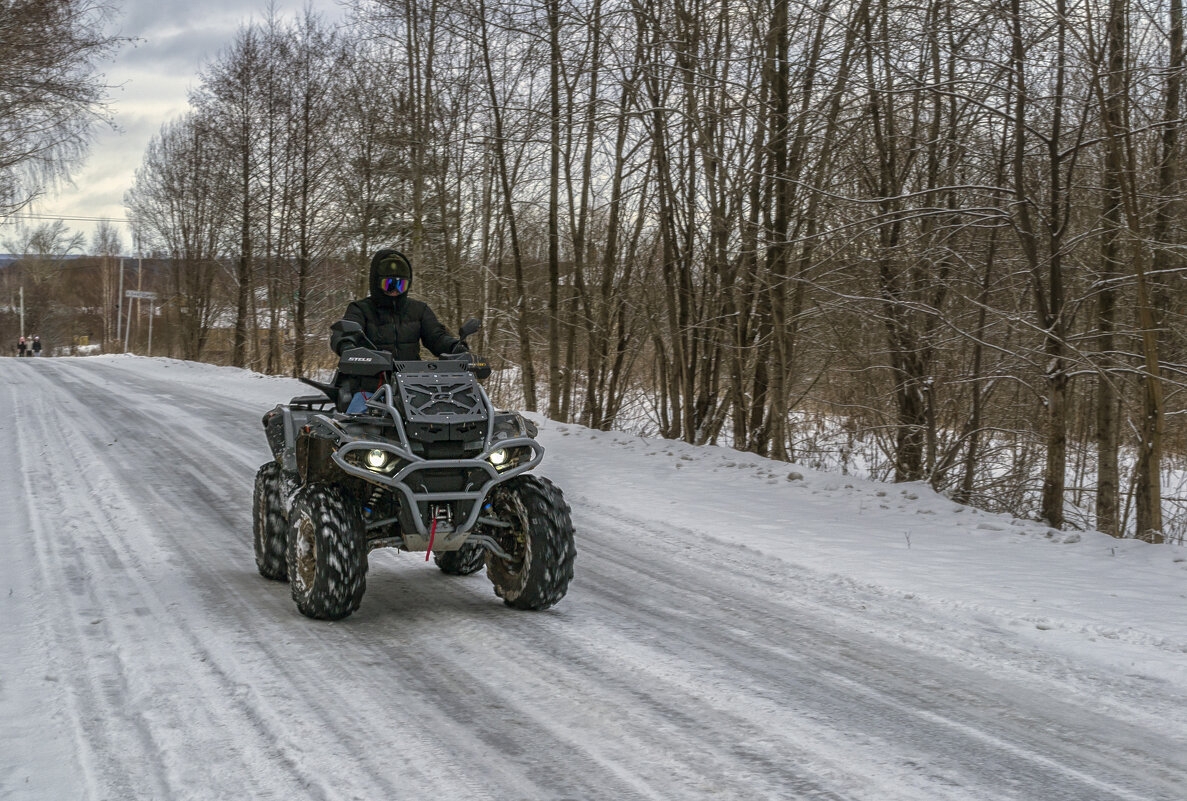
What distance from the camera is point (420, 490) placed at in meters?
5.52

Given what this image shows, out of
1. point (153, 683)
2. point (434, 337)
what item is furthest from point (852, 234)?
point (153, 683)

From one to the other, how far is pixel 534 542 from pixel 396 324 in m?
1.98

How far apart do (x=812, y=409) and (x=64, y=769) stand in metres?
12.3

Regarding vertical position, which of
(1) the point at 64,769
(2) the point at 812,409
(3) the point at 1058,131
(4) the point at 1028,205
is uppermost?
(3) the point at 1058,131

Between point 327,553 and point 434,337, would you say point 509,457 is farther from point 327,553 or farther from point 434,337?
point 434,337

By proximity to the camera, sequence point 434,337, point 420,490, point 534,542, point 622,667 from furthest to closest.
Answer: point 434,337, point 534,542, point 420,490, point 622,667

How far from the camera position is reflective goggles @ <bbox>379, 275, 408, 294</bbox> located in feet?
21.5

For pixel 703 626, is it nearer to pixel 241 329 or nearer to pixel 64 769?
pixel 64 769

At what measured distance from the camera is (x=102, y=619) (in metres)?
Result: 5.44

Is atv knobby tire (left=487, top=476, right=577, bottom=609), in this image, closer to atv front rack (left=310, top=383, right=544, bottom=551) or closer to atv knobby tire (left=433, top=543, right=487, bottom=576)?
atv front rack (left=310, top=383, right=544, bottom=551)

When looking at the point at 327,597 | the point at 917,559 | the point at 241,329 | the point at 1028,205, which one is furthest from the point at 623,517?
the point at 241,329

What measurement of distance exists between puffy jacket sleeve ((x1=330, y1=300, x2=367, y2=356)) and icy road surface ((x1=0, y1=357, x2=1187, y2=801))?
62.3 inches

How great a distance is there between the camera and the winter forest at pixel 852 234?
29.4ft

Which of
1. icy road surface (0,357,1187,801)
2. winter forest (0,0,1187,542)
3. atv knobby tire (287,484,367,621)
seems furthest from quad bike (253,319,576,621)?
winter forest (0,0,1187,542)
